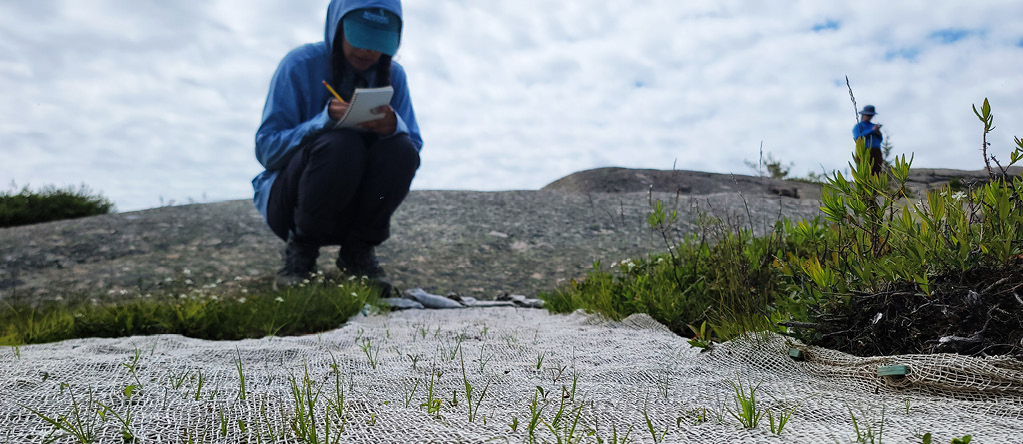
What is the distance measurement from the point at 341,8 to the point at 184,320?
2264 millimetres

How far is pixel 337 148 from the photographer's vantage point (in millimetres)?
4168

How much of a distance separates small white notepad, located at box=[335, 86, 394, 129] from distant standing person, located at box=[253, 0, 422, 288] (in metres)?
0.09

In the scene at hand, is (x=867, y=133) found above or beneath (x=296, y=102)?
beneath

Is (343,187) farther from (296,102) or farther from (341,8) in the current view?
(341,8)

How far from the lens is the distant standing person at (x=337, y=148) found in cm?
423

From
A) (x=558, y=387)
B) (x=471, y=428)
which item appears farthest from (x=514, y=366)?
(x=471, y=428)

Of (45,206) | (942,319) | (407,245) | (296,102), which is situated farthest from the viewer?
(45,206)

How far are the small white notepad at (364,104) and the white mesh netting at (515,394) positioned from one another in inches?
74.8

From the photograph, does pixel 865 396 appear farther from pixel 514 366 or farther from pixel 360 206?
pixel 360 206

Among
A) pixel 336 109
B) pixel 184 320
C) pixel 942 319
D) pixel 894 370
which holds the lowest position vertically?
pixel 184 320

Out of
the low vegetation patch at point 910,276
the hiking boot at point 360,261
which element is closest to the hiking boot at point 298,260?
the hiking boot at point 360,261

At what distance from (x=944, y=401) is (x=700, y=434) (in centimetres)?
70

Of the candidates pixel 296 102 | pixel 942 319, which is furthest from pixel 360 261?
pixel 942 319

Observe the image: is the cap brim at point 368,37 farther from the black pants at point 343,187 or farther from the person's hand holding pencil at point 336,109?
the black pants at point 343,187
